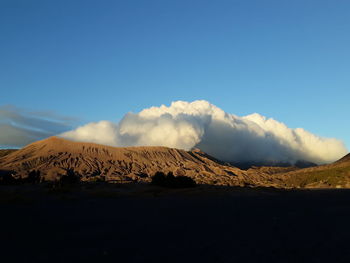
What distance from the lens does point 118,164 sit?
14088 cm

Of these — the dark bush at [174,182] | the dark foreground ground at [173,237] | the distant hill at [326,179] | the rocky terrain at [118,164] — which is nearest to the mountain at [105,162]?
the rocky terrain at [118,164]

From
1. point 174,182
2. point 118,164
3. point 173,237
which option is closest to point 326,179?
point 174,182

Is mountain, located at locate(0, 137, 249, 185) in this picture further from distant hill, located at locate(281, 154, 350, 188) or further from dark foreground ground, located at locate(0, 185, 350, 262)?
dark foreground ground, located at locate(0, 185, 350, 262)

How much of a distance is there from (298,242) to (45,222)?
10.6 metres

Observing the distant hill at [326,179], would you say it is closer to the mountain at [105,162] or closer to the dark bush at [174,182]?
the mountain at [105,162]

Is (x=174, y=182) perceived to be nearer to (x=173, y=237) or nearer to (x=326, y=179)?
(x=173, y=237)

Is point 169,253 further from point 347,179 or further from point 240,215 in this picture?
point 347,179

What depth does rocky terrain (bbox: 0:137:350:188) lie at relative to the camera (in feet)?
376

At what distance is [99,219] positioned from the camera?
15.8 meters

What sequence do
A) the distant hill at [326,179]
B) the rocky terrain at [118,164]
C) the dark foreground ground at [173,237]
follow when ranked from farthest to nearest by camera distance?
the rocky terrain at [118,164]
the distant hill at [326,179]
the dark foreground ground at [173,237]

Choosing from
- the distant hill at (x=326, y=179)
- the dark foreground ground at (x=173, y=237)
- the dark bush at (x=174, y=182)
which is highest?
the distant hill at (x=326, y=179)

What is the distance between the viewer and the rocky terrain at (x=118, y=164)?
376 ft

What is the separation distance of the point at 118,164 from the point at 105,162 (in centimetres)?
556

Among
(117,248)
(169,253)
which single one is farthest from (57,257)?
(169,253)
